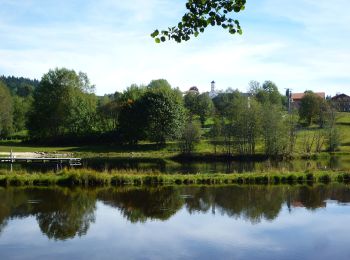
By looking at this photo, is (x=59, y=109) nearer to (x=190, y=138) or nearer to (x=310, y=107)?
(x=190, y=138)

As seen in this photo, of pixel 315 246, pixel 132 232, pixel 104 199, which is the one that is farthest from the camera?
pixel 104 199

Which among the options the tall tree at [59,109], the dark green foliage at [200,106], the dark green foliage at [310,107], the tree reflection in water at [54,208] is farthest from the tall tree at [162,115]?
the tree reflection in water at [54,208]

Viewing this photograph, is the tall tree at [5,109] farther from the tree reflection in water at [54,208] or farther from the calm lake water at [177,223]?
the calm lake water at [177,223]

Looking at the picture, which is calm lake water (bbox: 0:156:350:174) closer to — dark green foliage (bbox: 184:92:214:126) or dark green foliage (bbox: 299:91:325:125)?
dark green foliage (bbox: 299:91:325:125)

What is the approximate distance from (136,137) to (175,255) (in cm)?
6386

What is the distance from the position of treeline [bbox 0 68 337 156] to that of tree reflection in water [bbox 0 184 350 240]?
34.8m

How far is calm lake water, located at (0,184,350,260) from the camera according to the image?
18672 mm

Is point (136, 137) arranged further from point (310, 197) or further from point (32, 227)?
point (32, 227)

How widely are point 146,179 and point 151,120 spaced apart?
139 ft

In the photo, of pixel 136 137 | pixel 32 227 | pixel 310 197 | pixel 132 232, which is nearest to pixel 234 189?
pixel 310 197

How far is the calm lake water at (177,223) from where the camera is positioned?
18.7 meters

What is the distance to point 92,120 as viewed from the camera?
90875 millimetres

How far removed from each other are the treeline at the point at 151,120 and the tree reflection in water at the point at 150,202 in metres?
34.8

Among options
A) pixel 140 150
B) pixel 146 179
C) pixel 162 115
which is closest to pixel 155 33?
pixel 146 179
